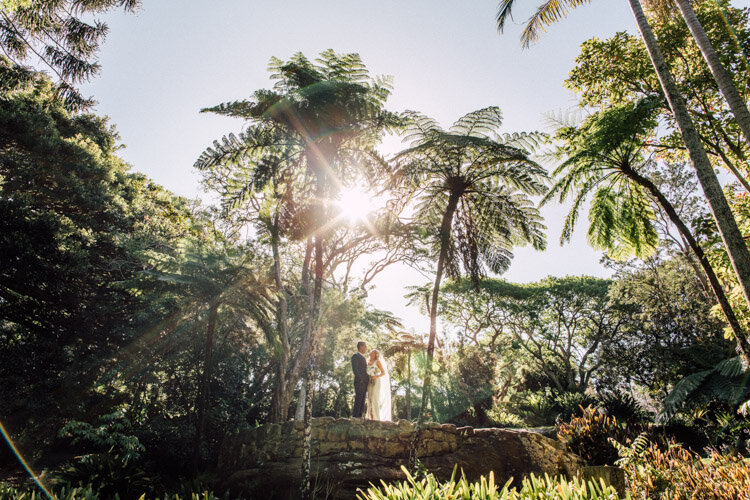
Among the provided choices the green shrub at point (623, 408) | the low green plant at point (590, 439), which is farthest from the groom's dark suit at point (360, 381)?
the green shrub at point (623, 408)

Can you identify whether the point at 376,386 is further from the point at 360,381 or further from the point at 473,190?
the point at 473,190

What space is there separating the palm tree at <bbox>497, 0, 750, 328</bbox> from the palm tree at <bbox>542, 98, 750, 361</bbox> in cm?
137

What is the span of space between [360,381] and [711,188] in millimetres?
7961

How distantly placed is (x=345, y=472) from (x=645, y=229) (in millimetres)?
9969

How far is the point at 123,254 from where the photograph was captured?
13180 mm

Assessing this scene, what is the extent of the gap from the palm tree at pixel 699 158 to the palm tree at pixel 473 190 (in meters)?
2.47

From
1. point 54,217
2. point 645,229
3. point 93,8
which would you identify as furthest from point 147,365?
point 645,229

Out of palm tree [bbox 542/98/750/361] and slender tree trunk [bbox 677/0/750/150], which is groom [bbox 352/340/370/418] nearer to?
palm tree [bbox 542/98/750/361]

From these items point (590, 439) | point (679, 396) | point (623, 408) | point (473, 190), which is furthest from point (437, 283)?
point (623, 408)

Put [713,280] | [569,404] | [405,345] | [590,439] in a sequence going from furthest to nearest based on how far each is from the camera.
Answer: [569,404], [405,345], [713,280], [590,439]

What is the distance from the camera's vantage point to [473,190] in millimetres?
8953

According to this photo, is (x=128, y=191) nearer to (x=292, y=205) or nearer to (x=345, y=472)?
(x=292, y=205)

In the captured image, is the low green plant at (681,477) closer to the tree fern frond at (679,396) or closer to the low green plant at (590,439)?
the low green plant at (590,439)

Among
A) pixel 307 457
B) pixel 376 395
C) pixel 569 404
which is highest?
pixel 376 395
